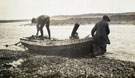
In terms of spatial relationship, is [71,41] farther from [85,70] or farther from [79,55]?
[85,70]

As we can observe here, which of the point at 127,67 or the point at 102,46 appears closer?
the point at 127,67

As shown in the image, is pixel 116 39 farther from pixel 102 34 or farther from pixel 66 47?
pixel 66 47

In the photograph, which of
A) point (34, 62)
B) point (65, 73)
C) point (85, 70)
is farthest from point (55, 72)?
point (34, 62)

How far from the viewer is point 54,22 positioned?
5150 cm

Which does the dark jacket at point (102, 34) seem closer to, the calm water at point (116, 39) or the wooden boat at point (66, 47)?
the wooden boat at point (66, 47)

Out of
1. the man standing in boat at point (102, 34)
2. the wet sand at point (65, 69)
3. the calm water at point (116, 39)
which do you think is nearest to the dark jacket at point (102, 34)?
the man standing in boat at point (102, 34)

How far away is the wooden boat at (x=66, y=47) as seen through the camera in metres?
9.68

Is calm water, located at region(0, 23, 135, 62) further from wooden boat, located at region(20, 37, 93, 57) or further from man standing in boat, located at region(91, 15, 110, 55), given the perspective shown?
wooden boat, located at region(20, 37, 93, 57)

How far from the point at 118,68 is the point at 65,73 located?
2258 mm

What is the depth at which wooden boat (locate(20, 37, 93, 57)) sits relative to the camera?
31.8ft

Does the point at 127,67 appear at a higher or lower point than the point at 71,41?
lower

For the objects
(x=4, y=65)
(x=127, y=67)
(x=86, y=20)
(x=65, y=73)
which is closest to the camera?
(x=65, y=73)

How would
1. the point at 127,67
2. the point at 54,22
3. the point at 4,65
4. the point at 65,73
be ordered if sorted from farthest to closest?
the point at 54,22 → the point at 4,65 → the point at 127,67 → the point at 65,73

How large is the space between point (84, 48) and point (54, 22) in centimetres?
4226
